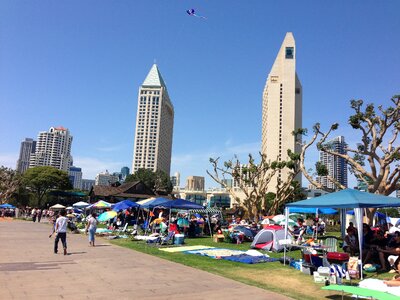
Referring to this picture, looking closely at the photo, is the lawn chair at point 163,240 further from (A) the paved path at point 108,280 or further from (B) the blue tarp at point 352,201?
(B) the blue tarp at point 352,201

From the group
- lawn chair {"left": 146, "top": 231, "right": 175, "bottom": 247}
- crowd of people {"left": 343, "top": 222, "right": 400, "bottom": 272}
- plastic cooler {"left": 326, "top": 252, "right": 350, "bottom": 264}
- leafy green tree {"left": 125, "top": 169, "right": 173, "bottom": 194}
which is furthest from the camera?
leafy green tree {"left": 125, "top": 169, "right": 173, "bottom": 194}

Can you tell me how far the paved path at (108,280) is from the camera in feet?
24.7

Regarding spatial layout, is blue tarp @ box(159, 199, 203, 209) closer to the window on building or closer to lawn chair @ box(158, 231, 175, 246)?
lawn chair @ box(158, 231, 175, 246)

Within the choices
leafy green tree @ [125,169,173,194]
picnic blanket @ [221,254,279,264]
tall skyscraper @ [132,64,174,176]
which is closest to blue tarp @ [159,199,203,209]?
picnic blanket @ [221,254,279,264]

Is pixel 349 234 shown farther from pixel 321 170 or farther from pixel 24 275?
pixel 321 170

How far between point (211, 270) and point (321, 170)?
19.8 m

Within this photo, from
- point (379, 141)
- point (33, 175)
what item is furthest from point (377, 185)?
point (33, 175)

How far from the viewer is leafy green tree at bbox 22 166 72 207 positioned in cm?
7088

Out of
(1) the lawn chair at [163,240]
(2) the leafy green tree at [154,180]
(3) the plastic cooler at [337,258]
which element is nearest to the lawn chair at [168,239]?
(1) the lawn chair at [163,240]

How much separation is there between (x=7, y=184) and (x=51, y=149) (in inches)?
4861

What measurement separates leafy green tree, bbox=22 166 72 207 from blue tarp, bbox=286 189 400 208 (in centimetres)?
6742

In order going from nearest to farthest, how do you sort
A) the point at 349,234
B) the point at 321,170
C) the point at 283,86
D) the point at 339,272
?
1. the point at 339,272
2. the point at 349,234
3. the point at 321,170
4. the point at 283,86

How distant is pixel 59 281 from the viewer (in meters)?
8.59

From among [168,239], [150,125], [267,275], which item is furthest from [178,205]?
[150,125]
